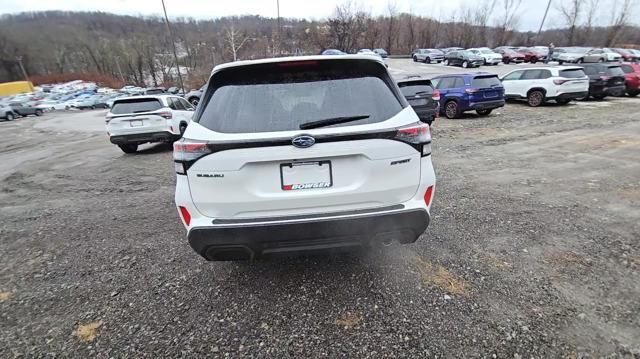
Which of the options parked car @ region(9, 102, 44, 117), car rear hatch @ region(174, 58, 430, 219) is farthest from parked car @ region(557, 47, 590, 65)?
parked car @ region(9, 102, 44, 117)

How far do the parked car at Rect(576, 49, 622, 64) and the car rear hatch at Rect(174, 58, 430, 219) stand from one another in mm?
42525

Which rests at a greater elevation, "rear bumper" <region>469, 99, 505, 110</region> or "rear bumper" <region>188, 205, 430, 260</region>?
"rear bumper" <region>188, 205, 430, 260</region>

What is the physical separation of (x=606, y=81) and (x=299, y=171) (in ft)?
61.2

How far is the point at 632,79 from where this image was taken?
15656mm

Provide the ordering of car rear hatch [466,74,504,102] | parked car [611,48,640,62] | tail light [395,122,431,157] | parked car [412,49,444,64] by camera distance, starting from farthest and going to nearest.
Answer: parked car [412,49,444,64]
parked car [611,48,640,62]
car rear hatch [466,74,504,102]
tail light [395,122,431,157]

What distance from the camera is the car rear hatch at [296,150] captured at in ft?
7.00

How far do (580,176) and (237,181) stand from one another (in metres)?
5.89

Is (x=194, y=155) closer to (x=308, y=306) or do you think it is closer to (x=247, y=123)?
(x=247, y=123)

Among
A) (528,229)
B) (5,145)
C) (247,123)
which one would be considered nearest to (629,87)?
(528,229)

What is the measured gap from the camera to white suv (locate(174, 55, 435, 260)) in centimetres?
215

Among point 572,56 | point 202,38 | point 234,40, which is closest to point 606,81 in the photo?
point 572,56

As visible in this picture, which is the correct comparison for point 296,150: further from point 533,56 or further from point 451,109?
point 533,56

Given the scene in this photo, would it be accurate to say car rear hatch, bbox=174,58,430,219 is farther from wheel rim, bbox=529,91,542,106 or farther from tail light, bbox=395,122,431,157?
wheel rim, bbox=529,91,542,106

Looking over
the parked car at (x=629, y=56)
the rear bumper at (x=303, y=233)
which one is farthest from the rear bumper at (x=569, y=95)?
the parked car at (x=629, y=56)
